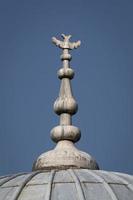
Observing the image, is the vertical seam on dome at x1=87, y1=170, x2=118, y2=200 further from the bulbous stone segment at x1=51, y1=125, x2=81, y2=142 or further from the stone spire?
the bulbous stone segment at x1=51, y1=125, x2=81, y2=142

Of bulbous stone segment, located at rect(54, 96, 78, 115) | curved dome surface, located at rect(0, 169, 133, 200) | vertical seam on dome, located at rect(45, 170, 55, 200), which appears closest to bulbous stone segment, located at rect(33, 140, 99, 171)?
curved dome surface, located at rect(0, 169, 133, 200)

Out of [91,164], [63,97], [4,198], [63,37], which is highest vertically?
[63,37]

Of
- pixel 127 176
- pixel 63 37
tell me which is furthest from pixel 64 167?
pixel 63 37

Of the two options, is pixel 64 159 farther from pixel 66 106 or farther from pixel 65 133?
pixel 66 106

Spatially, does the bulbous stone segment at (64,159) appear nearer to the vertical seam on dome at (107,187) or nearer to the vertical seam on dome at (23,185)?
the vertical seam on dome at (23,185)

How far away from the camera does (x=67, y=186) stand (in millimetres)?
15586

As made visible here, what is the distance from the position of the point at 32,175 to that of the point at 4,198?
4.71 ft

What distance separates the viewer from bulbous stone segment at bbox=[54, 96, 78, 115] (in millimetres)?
19062

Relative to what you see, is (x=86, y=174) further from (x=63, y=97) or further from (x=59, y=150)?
(x=63, y=97)

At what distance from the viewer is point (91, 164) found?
17891 mm

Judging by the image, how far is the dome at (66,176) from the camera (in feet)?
50.4

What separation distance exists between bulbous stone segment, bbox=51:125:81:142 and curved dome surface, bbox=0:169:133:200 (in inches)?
68.5

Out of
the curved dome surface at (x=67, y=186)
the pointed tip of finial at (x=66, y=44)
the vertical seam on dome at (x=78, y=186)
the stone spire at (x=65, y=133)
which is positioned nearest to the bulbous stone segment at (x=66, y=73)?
the stone spire at (x=65, y=133)

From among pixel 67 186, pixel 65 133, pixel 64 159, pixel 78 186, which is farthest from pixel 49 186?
pixel 65 133
